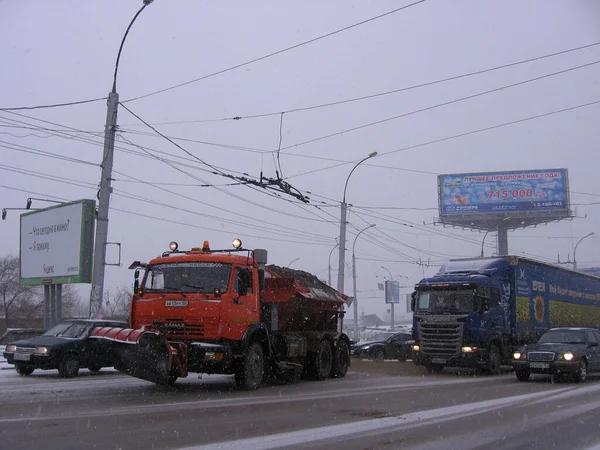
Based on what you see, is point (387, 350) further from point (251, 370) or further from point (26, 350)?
point (26, 350)

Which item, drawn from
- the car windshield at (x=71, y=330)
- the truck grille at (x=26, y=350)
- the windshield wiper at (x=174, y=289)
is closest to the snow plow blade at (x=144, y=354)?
the windshield wiper at (x=174, y=289)

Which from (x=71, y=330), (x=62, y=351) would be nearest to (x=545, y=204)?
(x=71, y=330)

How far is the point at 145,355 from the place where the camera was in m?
11.8

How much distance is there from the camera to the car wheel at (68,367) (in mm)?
16062

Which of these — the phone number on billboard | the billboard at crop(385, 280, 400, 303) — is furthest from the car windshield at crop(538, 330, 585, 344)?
the billboard at crop(385, 280, 400, 303)

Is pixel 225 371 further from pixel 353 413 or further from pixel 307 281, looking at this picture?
pixel 307 281

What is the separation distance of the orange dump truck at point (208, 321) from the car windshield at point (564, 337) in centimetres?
717

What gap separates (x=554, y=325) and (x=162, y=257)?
1638cm

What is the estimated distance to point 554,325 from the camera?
2428 centimetres

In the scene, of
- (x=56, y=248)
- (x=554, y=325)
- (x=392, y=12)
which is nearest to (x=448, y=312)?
(x=554, y=325)

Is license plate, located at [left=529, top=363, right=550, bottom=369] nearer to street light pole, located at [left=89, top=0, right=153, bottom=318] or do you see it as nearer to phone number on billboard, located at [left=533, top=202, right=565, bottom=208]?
street light pole, located at [left=89, top=0, right=153, bottom=318]

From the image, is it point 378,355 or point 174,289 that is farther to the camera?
point 378,355

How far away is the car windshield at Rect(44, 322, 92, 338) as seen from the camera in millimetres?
16766

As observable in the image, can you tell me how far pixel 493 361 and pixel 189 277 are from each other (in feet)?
34.9
